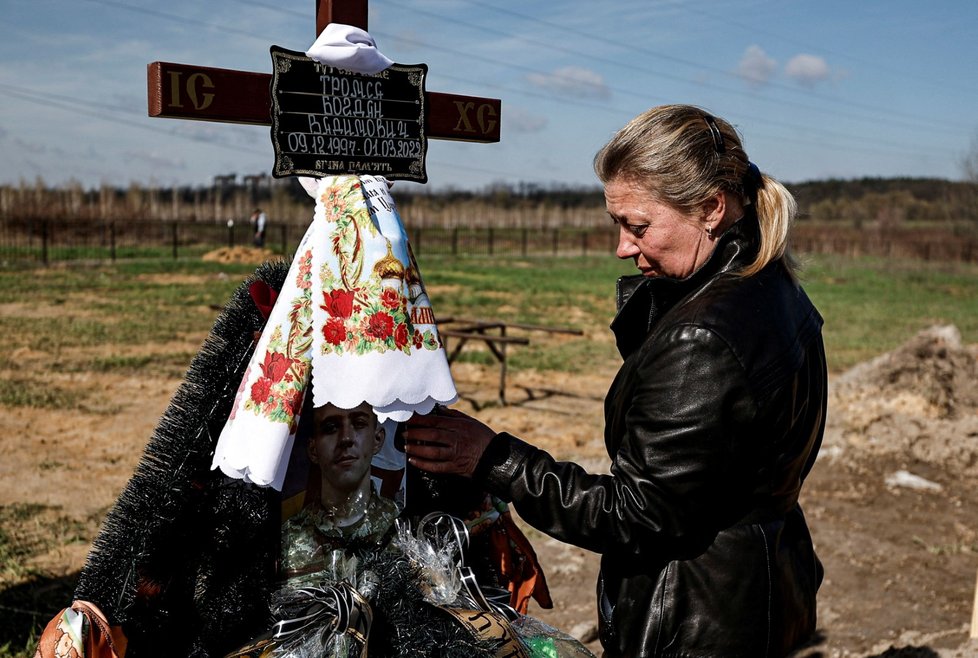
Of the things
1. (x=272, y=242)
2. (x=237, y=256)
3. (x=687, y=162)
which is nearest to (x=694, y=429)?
(x=687, y=162)

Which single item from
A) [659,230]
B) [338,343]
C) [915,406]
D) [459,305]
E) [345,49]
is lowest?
[459,305]

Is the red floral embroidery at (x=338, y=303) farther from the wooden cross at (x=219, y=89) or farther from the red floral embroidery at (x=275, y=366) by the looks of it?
the wooden cross at (x=219, y=89)

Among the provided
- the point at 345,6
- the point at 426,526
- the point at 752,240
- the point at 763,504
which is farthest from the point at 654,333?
the point at 345,6

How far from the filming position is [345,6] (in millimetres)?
2033

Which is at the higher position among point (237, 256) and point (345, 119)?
point (345, 119)

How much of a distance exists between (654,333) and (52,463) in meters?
6.43

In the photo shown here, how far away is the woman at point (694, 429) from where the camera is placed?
1675 mm

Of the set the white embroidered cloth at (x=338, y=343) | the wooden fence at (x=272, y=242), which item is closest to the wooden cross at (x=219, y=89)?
the white embroidered cloth at (x=338, y=343)

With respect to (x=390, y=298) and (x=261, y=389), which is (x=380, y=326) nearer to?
(x=390, y=298)

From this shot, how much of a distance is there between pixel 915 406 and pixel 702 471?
7929mm

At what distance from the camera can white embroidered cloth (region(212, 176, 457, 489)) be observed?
6.07 ft

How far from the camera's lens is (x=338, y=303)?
1899 mm

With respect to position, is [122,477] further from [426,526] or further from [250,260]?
[250,260]

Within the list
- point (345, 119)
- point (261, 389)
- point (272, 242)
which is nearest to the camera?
point (261, 389)
